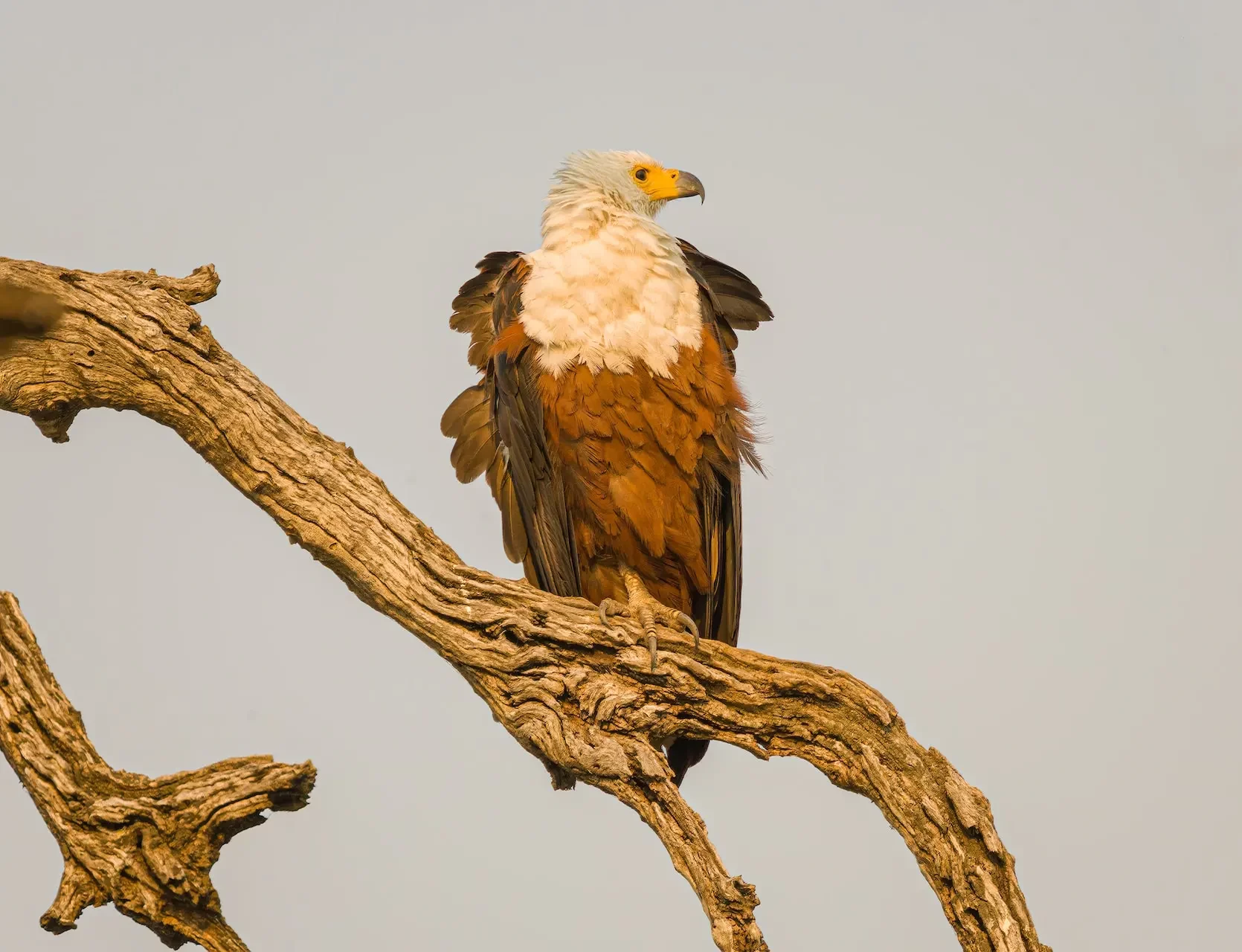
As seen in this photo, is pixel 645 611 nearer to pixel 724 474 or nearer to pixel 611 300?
pixel 724 474

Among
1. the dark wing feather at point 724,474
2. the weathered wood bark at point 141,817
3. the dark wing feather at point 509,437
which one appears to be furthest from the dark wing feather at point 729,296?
the weathered wood bark at point 141,817

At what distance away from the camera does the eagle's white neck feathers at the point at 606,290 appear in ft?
16.7

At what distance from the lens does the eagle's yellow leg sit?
4.55m

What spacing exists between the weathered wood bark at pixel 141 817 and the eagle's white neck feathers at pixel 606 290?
2150 mm

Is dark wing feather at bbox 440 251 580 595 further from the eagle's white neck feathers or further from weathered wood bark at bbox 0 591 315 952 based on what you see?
weathered wood bark at bbox 0 591 315 952

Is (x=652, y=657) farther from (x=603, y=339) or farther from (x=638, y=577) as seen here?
(x=603, y=339)

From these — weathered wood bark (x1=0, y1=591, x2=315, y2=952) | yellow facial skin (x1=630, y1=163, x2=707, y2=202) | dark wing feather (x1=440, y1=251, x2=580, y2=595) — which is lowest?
weathered wood bark (x1=0, y1=591, x2=315, y2=952)

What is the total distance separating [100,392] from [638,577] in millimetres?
2379

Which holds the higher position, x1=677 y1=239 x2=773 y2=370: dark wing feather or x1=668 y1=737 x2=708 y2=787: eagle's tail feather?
x1=677 y1=239 x2=773 y2=370: dark wing feather

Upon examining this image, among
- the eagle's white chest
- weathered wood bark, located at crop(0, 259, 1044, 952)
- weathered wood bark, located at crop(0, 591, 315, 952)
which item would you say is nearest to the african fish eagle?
the eagle's white chest

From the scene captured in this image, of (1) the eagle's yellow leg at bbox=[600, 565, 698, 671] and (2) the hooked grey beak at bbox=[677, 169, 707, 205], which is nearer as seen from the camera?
(1) the eagle's yellow leg at bbox=[600, 565, 698, 671]

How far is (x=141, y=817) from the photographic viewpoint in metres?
3.81

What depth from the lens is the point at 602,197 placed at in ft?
18.4

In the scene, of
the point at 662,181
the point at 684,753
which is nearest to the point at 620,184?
the point at 662,181
